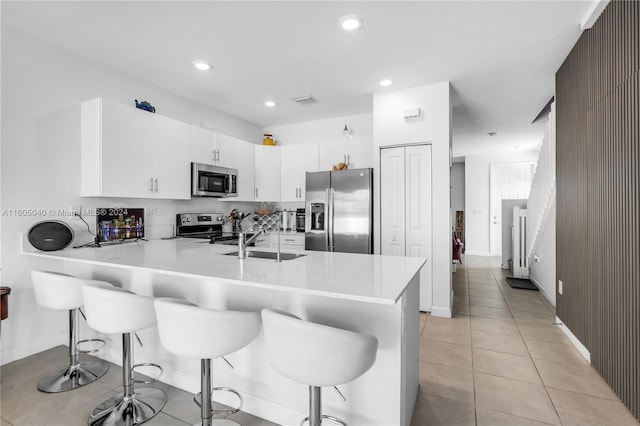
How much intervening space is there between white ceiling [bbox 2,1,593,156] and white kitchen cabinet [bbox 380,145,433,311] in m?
0.86

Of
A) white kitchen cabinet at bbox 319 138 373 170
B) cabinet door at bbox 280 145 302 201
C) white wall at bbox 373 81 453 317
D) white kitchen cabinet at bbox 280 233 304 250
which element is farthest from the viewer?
cabinet door at bbox 280 145 302 201

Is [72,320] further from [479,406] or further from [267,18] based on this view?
[479,406]

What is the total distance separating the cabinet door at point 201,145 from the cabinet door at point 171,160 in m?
0.08

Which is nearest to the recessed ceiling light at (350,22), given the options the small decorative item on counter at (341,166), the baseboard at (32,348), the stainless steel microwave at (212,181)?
the small decorative item on counter at (341,166)

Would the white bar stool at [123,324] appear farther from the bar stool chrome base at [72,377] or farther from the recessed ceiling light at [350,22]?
the recessed ceiling light at [350,22]

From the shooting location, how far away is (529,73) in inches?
135

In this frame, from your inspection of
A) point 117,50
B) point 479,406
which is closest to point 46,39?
point 117,50

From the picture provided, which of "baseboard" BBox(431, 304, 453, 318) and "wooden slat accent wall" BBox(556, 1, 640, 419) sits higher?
"wooden slat accent wall" BBox(556, 1, 640, 419)

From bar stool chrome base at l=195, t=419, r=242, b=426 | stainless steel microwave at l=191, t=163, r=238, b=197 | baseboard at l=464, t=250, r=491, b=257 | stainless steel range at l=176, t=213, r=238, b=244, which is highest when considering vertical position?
stainless steel microwave at l=191, t=163, r=238, b=197

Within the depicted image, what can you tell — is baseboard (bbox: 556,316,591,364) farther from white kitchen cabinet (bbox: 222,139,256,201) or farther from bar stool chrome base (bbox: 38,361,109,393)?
white kitchen cabinet (bbox: 222,139,256,201)

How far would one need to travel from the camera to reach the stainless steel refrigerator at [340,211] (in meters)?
3.92

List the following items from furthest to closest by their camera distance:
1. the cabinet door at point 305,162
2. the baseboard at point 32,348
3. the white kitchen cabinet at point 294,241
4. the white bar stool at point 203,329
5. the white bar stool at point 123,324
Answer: the cabinet door at point 305,162 < the white kitchen cabinet at point 294,241 < the baseboard at point 32,348 < the white bar stool at point 123,324 < the white bar stool at point 203,329

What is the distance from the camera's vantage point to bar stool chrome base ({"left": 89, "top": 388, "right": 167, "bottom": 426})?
183 cm

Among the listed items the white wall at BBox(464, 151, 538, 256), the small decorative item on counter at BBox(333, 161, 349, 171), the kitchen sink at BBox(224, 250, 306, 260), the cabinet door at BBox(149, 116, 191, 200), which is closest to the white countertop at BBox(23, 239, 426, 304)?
the kitchen sink at BBox(224, 250, 306, 260)
